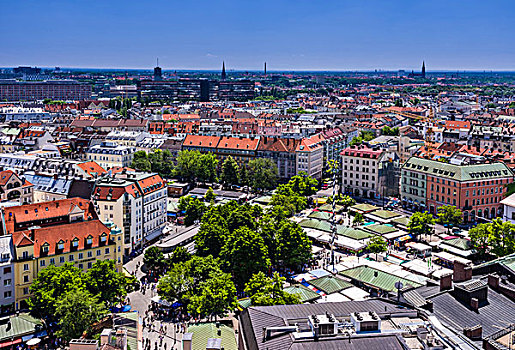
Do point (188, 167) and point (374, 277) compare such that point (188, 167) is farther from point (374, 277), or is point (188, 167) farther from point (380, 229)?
point (374, 277)

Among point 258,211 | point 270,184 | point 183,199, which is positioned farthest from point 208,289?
point 270,184

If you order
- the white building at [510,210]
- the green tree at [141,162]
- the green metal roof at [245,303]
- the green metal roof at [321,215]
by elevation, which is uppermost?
the green tree at [141,162]

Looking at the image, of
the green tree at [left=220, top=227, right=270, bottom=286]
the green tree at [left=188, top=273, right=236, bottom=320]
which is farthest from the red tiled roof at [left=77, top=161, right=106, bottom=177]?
the green tree at [left=188, top=273, right=236, bottom=320]

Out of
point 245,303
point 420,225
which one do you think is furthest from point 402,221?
point 245,303

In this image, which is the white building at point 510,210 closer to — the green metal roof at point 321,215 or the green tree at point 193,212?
the green metal roof at point 321,215

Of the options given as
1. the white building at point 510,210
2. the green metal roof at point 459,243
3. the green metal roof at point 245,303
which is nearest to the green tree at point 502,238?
the green metal roof at point 459,243

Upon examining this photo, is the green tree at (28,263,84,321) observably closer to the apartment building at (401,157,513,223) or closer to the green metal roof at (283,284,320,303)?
the green metal roof at (283,284,320,303)

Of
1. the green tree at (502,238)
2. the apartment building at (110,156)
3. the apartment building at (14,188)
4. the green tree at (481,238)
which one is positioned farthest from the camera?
the apartment building at (110,156)
